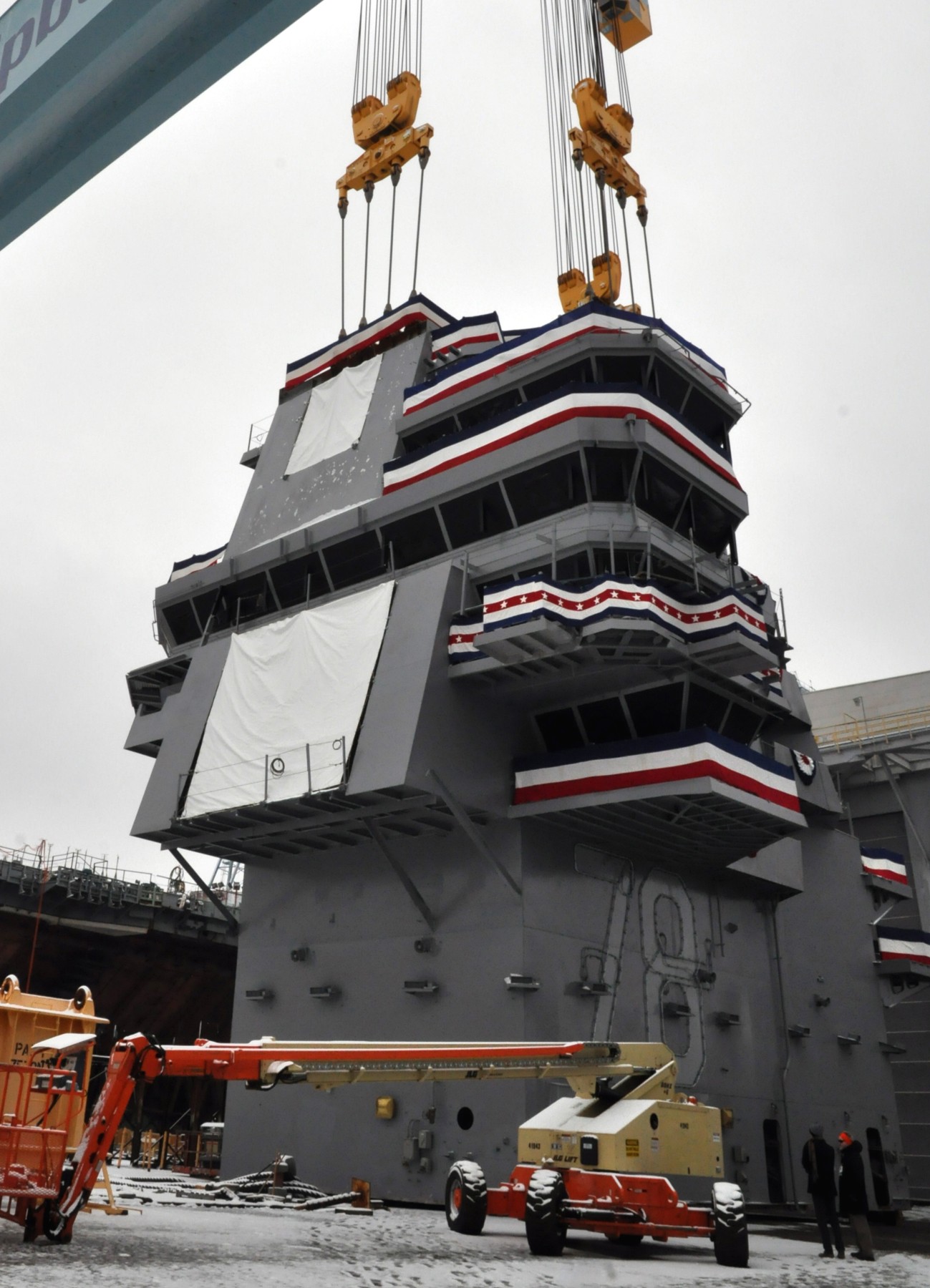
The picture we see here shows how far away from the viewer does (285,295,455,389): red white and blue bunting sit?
34062mm

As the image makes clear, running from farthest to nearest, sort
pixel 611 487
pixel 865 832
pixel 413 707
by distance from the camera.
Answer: pixel 865 832
pixel 611 487
pixel 413 707

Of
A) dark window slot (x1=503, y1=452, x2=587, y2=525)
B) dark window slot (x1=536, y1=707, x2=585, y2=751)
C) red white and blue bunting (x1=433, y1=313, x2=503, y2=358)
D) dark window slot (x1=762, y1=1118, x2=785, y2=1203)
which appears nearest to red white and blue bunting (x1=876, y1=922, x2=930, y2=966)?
dark window slot (x1=762, y1=1118, x2=785, y2=1203)

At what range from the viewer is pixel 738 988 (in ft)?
99.2

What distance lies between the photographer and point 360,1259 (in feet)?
43.5

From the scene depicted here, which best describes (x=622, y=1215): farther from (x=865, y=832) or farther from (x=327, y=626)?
(x=865, y=832)

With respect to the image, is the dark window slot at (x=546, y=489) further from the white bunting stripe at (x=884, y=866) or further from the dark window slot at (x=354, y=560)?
the white bunting stripe at (x=884, y=866)

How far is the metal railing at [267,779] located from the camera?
25375mm

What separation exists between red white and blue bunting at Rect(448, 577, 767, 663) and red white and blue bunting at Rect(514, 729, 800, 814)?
7.88 ft

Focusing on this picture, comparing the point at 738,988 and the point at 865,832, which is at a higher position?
the point at 865,832

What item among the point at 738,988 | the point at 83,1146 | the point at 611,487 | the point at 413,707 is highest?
the point at 611,487

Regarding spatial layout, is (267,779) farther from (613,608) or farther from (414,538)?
(613,608)

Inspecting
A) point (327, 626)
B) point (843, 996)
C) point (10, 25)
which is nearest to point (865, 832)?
point (843, 996)

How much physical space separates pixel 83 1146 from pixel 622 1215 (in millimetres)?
7418

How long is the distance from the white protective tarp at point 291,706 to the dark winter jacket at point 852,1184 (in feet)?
42.3
